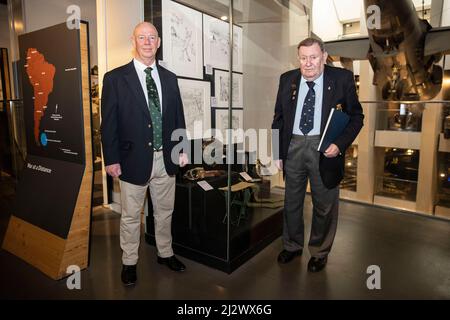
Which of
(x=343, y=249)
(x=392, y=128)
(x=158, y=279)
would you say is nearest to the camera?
(x=158, y=279)

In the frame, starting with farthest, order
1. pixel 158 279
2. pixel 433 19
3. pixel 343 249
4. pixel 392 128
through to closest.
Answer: pixel 392 128, pixel 433 19, pixel 343 249, pixel 158 279

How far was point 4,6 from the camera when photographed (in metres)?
4.45

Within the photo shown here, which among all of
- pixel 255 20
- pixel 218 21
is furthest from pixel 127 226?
pixel 255 20

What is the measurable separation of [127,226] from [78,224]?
399mm

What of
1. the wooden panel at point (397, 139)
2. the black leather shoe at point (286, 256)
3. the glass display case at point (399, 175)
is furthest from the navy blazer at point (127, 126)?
the glass display case at point (399, 175)

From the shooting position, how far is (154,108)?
2043 millimetres

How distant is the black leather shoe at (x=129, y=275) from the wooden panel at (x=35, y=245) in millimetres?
453

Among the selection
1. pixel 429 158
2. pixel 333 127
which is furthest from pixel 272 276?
pixel 429 158

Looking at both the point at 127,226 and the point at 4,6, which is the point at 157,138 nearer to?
the point at 127,226

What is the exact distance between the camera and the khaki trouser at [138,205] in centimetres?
205

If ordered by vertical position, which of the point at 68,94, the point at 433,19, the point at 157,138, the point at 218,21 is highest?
the point at 433,19

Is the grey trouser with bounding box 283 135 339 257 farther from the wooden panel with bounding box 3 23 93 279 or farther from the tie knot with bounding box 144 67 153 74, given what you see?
the wooden panel with bounding box 3 23 93 279

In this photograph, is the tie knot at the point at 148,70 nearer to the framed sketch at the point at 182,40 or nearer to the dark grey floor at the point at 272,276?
the framed sketch at the point at 182,40

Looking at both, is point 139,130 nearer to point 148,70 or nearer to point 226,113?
point 148,70
